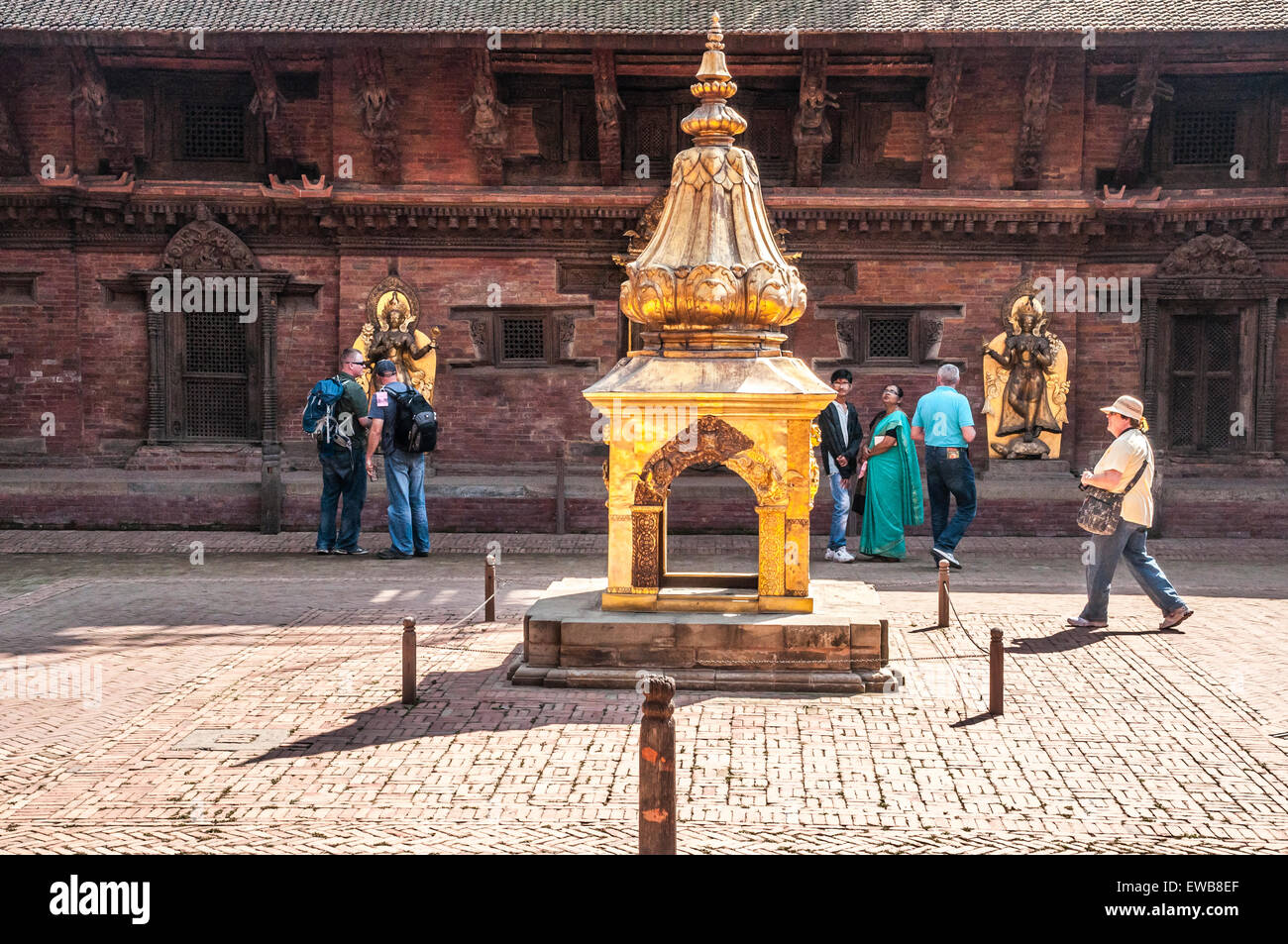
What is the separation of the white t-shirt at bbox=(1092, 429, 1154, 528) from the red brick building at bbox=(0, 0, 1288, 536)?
19.9 feet

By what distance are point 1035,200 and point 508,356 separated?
673 cm

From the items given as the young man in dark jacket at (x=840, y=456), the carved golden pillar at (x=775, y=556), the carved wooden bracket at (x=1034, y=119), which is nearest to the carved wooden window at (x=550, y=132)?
the young man in dark jacket at (x=840, y=456)

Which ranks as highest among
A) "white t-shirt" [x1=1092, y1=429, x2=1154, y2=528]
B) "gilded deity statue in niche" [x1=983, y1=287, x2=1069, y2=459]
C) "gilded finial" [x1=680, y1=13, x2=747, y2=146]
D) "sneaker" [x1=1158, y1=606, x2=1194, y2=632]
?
"gilded finial" [x1=680, y1=13, x2=747, y2=146]

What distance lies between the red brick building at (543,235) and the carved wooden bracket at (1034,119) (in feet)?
0.12

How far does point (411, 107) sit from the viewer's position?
1709cm

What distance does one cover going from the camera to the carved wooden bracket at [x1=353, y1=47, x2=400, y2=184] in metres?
16.5

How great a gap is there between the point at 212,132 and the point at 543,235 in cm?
447

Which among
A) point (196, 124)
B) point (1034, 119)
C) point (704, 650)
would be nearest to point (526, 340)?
point (196, 124)

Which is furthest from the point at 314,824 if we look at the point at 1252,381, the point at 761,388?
the point at 1252,381

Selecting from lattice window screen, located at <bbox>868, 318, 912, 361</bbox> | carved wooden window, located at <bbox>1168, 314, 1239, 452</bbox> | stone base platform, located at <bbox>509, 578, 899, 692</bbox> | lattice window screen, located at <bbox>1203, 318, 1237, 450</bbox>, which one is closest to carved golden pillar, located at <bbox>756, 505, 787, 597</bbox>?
stone base platform, located at <bbox>509, 578, 899, 692</bbox>

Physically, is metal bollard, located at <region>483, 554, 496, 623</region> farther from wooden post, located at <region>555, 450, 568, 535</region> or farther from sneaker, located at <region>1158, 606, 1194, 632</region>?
wooden post, located at <region>555, 450, 568, 535</region>

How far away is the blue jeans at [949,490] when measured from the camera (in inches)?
534

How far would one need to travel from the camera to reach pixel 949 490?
548 inches
